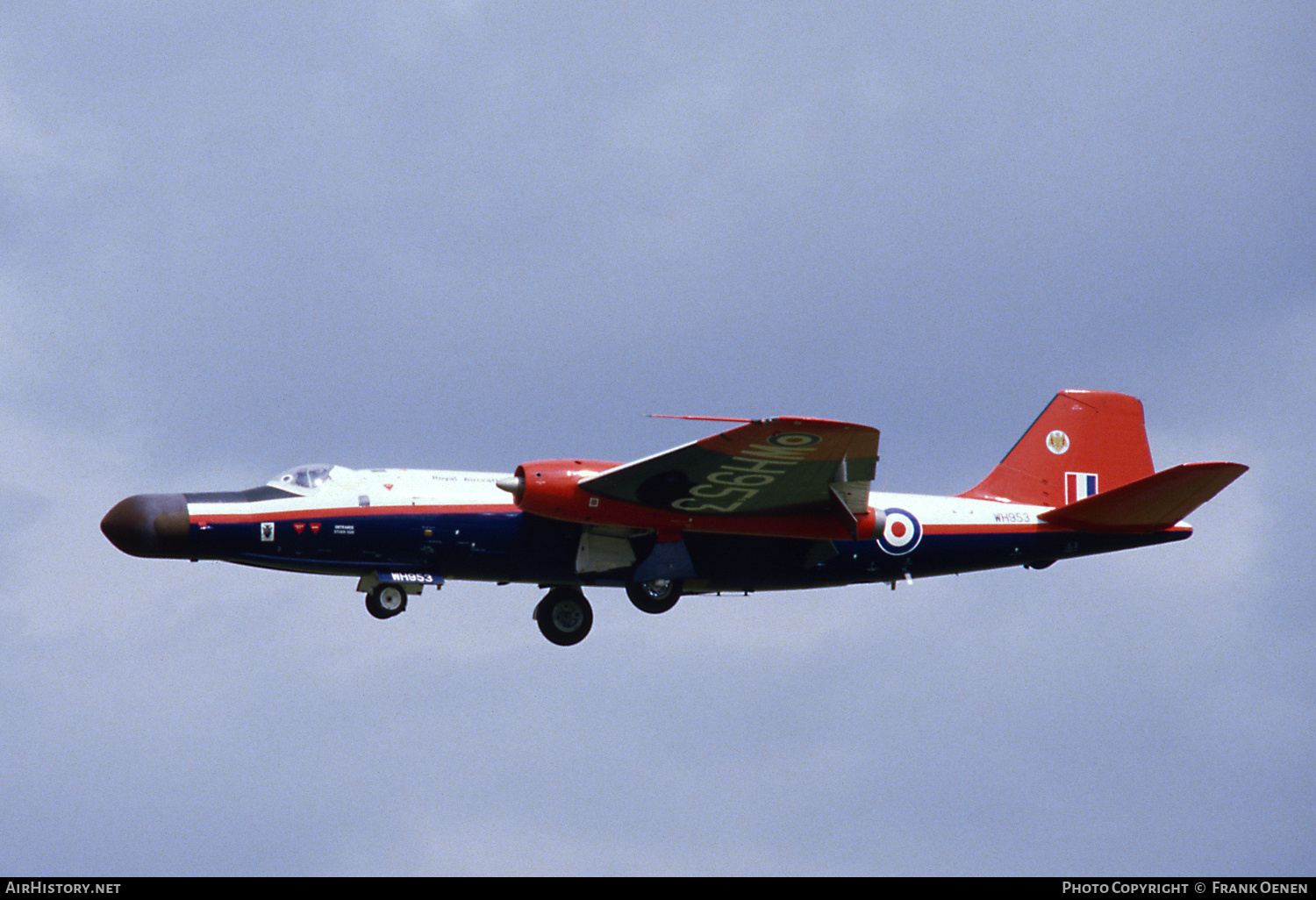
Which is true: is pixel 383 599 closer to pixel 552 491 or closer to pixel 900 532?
pixel 552 491

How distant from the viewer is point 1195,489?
34.0 m

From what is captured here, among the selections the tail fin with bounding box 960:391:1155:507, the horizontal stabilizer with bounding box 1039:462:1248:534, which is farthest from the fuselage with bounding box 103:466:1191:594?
the tail fin with bounding box 960:391:1155:507

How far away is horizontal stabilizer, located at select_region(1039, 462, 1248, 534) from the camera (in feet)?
109

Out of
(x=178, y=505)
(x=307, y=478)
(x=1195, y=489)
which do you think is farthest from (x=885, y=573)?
(x=178, y=505)

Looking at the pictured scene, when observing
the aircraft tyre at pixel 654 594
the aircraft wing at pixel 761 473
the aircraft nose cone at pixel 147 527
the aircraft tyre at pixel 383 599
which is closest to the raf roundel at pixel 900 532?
the aircraft wing at pixel 761 473

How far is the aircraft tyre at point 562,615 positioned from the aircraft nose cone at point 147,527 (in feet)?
23.8

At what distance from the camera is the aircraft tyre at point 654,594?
32438 millimetres

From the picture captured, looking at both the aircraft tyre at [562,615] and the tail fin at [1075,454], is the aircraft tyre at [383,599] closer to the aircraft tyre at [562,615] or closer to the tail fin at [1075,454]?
the aircraft tyre at [562,615]

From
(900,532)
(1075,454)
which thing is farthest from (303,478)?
(1075,454)

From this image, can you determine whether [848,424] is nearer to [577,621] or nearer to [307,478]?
[577,621]

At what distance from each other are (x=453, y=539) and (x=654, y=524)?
391 cm
